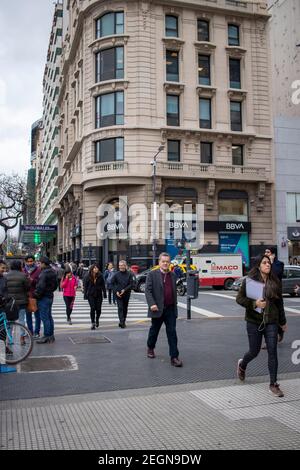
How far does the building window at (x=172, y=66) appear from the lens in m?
35.8

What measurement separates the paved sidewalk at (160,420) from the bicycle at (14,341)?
7.49 ft

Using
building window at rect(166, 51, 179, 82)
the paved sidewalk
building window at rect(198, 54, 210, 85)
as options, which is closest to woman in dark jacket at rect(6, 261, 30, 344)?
the paved sidewalk

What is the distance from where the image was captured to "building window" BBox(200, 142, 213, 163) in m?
36.0

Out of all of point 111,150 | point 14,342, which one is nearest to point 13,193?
point 111,150

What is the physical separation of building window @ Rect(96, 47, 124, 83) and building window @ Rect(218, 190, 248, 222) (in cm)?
1288

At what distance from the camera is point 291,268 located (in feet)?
73.5

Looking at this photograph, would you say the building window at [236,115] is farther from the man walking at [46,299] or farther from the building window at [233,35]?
the man walking at [46,299]

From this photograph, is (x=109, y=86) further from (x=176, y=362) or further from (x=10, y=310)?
(x=176, y=362)

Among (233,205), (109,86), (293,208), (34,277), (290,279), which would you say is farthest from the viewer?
(293,208)

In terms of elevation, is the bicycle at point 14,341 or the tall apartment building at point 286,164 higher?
the tall apartment building at point 286,164

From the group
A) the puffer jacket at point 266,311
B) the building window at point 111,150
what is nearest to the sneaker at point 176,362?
the puffer jacket at point 266,311

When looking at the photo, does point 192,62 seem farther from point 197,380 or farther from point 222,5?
point 197,380

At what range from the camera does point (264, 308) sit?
586 centimetres

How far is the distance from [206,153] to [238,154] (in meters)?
3.01
